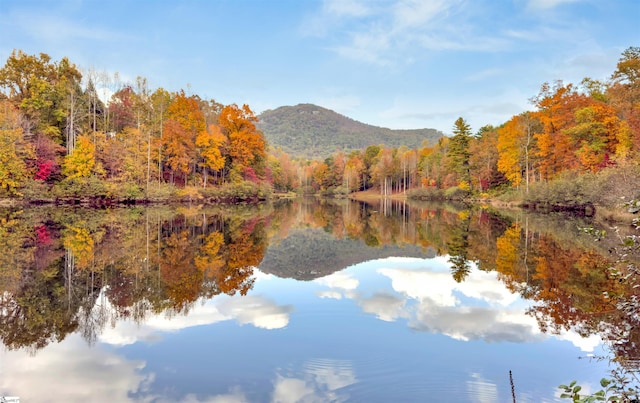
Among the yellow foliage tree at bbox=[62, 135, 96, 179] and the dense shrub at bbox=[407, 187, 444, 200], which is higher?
the yellow foliage tree at bbox=[62, 135, 96, 179]

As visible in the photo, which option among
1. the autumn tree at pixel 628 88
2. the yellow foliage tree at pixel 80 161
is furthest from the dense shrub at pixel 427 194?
the yellow foliage tree at pixel 80 161

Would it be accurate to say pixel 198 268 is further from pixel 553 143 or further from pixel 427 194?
pixel 427 194

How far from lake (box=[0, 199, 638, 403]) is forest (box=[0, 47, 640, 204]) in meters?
15.3

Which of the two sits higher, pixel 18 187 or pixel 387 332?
pixel 18 187

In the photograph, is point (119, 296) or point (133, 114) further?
point (133, 114)

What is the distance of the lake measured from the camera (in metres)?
4.51

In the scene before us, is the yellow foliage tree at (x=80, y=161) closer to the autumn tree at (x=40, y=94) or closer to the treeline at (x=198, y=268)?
the autumn tree at (x=40, y=94)

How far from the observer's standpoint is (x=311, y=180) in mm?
115625

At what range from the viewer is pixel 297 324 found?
21.7ft

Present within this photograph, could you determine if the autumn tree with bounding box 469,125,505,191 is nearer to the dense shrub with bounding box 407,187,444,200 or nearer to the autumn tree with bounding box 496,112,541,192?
the autumn tree with bounding box 496,112,541,192

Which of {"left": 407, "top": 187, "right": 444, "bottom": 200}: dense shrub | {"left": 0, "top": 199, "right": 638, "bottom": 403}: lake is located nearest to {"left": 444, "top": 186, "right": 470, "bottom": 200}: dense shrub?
{"left": 407, "top": 187, "right": 444, "bottom": 200}: dense shrub

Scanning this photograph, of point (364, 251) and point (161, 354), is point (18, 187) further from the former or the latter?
point (161, 354)

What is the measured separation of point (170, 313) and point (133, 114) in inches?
1673

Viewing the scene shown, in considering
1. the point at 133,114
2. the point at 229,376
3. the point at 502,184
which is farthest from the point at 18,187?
the point at 502,184
